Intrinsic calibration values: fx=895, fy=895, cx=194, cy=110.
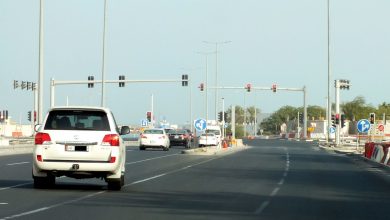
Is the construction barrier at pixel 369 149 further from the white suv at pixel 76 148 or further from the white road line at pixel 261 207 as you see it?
the white road line at pixel 261 207

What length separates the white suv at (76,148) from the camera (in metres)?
20.9

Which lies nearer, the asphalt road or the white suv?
the asphalt road

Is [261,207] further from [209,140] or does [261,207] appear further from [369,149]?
[209,140]

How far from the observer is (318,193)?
2297cm

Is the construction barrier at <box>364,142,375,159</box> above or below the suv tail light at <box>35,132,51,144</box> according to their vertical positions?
below

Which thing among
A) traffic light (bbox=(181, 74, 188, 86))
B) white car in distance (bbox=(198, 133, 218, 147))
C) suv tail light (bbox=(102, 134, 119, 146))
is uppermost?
traffic light (bbox=(181, 74, 188, 86))

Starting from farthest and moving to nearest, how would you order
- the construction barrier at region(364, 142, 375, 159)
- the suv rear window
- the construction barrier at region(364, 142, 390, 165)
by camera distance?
1. the construction barrier at region(364, 142, 375, 159)
2. the construction barrier at region(364, 142, 390, 165)
3. the suv rear window

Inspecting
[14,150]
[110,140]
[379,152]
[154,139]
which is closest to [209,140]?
[154,139]

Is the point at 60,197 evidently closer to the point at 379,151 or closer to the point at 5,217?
the point at 5,217

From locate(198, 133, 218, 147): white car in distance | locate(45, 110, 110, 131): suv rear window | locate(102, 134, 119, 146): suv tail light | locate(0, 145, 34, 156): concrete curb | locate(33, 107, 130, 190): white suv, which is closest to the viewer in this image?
locate(33, 107, 130, 190): white suv

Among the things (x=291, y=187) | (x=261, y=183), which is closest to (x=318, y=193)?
(x=291, y=187)

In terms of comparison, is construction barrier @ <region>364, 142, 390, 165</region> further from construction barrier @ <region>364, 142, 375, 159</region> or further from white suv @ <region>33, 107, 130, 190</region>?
white suv @ <region>33, 107, 130, 190</region>

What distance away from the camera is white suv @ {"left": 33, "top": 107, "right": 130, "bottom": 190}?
2088 cm

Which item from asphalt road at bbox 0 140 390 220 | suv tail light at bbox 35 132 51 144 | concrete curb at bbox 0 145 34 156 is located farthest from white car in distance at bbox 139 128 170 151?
suv tail light at bbox 35 132 51 144
